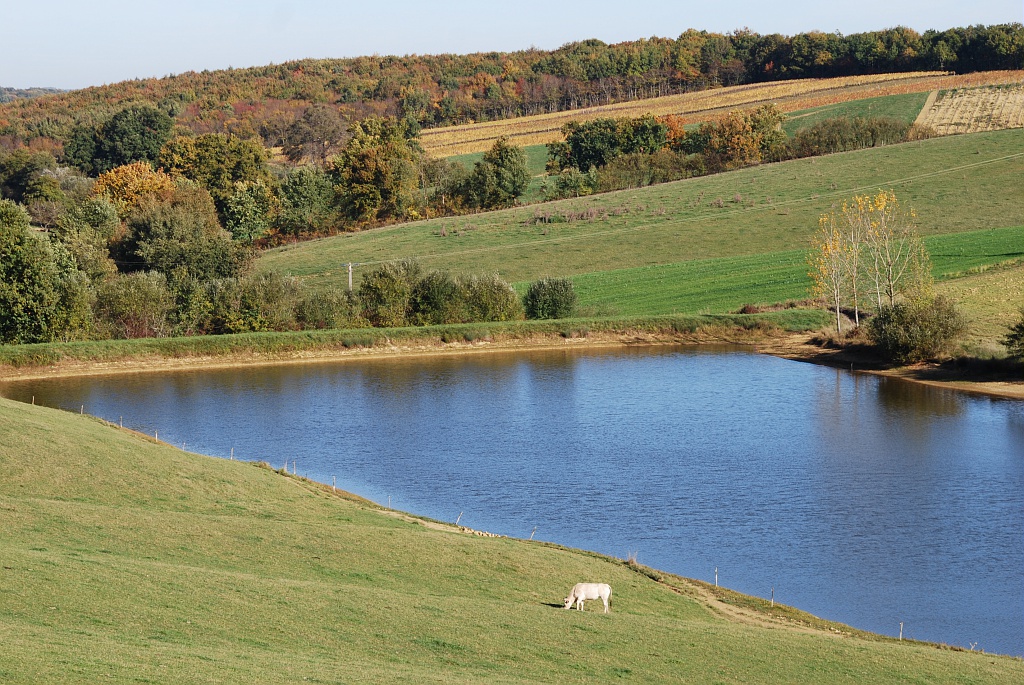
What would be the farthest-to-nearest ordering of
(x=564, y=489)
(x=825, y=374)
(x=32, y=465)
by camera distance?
(x=825, y=374) < (x=564, y=489) < (x=32, y=465)

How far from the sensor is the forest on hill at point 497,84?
15975 cm

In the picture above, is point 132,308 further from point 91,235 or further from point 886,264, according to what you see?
point 886,264

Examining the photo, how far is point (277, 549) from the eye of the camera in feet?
82.0

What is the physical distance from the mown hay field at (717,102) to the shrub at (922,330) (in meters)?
78.9

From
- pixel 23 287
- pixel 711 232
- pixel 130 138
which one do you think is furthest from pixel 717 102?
pixel 23 287

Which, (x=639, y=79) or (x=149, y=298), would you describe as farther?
(x=639, y=79)

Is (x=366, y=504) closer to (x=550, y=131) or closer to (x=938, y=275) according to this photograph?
(x=938, y=275)

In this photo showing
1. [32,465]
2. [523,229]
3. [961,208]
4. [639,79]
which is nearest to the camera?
[32,465]

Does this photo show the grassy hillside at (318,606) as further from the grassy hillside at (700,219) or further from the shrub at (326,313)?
the grassy hillside at (700,219)

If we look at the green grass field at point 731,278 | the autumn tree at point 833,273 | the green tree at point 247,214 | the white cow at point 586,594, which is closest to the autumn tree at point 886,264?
the autumn tree at point 833,273

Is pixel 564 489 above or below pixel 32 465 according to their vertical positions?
below

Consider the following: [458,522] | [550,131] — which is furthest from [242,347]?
[550,131]

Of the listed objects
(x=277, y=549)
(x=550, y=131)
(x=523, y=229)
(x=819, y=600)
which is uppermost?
(x=550, y=131)

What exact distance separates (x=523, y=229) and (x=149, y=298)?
41.4 metres
